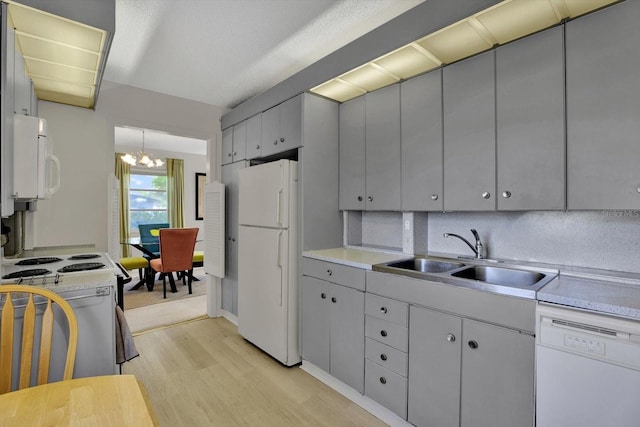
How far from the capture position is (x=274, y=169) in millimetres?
2596

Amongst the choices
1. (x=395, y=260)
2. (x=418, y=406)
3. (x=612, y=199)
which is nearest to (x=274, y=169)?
(x=395, y=260)

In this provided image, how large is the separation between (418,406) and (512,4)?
2.08 metres

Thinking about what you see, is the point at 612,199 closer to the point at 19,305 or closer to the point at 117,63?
the point at 19,305

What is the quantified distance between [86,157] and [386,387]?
3.22 m

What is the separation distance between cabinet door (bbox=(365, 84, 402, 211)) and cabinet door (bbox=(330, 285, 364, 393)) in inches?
27.8

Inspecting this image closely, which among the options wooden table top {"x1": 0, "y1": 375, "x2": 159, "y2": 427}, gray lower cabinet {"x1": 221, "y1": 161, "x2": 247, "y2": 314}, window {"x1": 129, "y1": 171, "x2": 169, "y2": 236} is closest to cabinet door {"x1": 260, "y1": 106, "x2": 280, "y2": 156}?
gray lower cabinet {"x1": 221, "y1": 161, "x2": 247, "y2": 314}

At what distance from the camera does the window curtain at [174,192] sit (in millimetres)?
6852

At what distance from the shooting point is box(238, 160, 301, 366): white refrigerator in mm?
2547

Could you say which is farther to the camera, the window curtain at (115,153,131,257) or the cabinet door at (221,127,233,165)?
the window curtain at (115,153,131,257)

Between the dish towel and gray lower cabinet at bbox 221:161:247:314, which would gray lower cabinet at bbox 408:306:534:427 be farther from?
gray lower cabinet at bbox 221:161:247:314

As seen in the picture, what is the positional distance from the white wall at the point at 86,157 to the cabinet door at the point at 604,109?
350cm

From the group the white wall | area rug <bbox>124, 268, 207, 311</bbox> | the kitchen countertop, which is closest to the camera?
the kitchen countertop

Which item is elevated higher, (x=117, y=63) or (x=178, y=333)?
(x=117, y=63)

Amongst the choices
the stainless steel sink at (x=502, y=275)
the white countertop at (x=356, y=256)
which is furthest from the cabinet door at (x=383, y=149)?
the stainless steel sink at (x=502, y=275)
